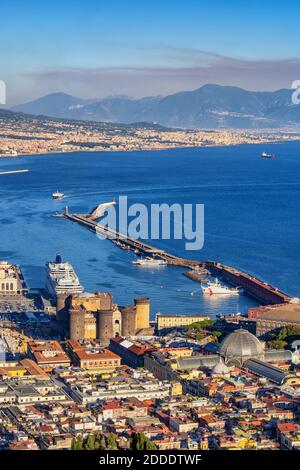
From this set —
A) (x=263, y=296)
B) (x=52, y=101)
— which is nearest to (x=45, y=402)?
(x=263, y=296)

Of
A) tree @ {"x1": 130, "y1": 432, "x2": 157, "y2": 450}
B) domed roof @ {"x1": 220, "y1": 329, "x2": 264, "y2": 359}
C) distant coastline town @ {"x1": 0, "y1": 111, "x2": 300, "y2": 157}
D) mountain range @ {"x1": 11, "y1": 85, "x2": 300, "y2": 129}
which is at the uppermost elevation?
mountain range @ {"x1": 11, "y1": 85, "x2": 300, "y2": 129}

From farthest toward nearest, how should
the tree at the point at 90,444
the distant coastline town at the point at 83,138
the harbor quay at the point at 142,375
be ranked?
the distant coastline town at the point at 83,138, the harbor quay at the point at 142,375, the tree at the point at 90,444

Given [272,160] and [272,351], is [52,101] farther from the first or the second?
[272,351]

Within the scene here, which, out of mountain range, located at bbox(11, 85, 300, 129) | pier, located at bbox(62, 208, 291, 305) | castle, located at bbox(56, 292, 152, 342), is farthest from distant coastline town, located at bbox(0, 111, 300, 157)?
mountain range, located at bbox(11, 85, 300, 129)

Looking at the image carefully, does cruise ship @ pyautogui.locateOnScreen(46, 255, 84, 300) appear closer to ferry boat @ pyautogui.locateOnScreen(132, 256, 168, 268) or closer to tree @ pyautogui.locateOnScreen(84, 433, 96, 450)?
ferry boat @ pyautogui.locateOnScreen(132, 256, 168, 268)

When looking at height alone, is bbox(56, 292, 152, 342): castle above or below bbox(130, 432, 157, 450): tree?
below

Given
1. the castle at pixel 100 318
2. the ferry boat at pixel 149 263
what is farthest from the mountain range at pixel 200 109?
the castle at pixel 100 318

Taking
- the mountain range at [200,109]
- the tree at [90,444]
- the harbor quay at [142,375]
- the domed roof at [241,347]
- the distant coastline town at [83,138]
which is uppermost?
the mountain range at [200,109]

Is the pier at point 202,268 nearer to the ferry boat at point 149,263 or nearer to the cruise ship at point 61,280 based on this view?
the ferry boat at point 149,263
